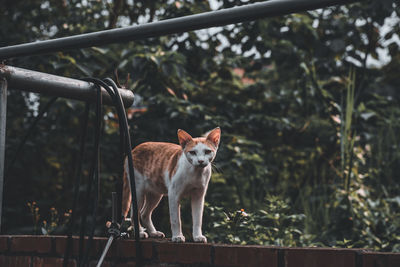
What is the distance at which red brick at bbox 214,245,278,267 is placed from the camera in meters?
1.12

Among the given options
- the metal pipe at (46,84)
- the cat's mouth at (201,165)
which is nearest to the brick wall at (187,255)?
the cat's mouth at (201,165)

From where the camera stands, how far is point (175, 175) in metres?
1.29

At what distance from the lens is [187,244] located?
1.24m

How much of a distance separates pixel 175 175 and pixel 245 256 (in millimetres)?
313

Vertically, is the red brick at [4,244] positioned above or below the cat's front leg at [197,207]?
below

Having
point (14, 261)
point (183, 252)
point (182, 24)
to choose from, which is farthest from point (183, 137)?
point (14, 261)

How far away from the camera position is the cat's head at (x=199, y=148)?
1229mm

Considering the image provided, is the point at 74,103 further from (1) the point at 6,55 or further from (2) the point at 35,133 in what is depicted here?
(1) the point at 6,55

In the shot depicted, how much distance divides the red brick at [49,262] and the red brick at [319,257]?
0.74 metres

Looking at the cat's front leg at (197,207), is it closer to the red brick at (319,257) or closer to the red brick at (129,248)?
the red brick at (129,248)

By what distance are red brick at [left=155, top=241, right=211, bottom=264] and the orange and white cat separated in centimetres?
3

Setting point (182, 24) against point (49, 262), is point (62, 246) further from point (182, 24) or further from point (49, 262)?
point (182, 24)

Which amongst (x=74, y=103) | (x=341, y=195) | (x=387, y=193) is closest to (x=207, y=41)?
(x=74, y=103)

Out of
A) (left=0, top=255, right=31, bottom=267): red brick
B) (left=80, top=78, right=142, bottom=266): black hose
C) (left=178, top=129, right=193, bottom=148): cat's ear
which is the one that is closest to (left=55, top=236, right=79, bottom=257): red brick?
(left=0, top=255, right=31, bottom=267): red brick
